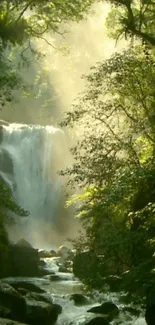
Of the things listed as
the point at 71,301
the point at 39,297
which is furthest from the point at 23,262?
the point at 39,297

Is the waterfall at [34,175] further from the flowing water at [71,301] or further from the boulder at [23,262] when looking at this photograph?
the flowing water at [71,301]

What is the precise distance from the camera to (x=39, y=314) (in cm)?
1623

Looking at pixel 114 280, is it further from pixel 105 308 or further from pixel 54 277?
pixel 54 277

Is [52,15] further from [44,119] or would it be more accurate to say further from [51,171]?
[44,119]

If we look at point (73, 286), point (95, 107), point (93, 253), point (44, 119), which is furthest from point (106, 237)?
point (44, 119)

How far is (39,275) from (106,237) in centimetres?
1443

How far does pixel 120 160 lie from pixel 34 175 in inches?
1183

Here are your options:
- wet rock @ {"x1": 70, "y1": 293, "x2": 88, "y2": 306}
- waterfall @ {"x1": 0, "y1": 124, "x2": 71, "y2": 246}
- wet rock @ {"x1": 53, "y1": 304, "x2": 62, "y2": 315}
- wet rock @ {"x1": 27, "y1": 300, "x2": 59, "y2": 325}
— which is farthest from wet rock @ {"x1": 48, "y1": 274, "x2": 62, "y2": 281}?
waterfall @ {"x1": 0, "y1": 124, "x2": 71, "y2": 246}

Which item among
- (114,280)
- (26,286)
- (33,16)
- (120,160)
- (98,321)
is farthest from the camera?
(26,286)

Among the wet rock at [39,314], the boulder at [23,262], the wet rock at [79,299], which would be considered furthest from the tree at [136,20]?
the boulder at [23,262]

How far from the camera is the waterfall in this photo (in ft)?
140

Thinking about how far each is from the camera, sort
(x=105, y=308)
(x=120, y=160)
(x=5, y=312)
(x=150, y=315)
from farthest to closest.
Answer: (x=105, y=308)
(x=5, y=312)
(x=120, y=160)
(x=150, y=315)

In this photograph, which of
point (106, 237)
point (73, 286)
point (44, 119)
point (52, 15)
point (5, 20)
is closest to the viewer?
point (106, 237)

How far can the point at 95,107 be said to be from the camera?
16484 mm
